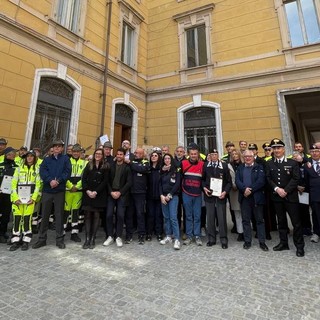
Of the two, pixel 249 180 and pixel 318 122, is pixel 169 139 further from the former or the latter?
pixel 318 122

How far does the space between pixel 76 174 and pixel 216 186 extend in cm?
309

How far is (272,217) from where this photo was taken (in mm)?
5605

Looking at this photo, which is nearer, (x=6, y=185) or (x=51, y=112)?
(x=6, y=185)

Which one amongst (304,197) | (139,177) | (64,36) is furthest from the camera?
(64,36)

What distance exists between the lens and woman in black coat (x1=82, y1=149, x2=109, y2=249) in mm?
4523

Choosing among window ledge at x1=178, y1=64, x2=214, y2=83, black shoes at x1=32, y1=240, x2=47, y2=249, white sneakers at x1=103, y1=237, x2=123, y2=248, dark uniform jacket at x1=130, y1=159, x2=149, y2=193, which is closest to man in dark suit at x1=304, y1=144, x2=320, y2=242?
dark uniform jacket at x1=130, y1=159, x2=149, y2=193

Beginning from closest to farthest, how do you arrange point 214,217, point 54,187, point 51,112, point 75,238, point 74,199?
point 54,187, point 214,217, point 75,238, point 74,199, point 51,112

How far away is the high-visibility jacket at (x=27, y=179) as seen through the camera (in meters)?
4.39

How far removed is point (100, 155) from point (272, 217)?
14.4 ft

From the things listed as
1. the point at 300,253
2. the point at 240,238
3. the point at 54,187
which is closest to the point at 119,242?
the point at 54,187

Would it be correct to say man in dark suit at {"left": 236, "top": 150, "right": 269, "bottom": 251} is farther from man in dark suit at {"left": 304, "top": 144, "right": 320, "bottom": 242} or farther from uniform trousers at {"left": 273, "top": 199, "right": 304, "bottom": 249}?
man in dark suit at {"left": 304, "top": 144, "right": 320, "bottom": 242}

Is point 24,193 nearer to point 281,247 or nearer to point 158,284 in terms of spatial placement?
point 158,284

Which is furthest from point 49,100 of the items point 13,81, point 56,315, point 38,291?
point 56,315

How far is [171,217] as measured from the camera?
469 centimetres
